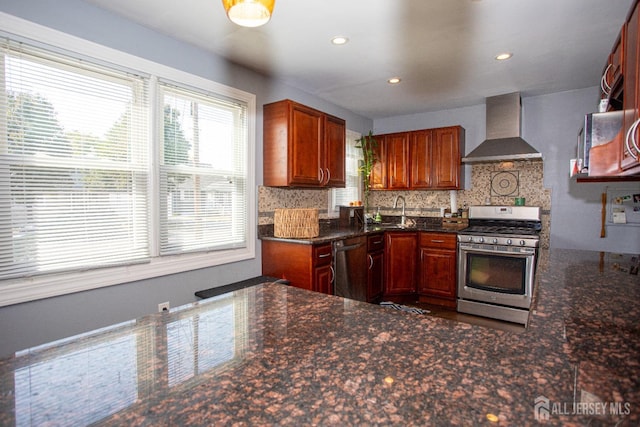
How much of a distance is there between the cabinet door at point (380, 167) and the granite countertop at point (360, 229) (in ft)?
1.89

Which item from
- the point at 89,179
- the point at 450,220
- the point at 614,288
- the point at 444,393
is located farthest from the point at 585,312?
the point at 450,220

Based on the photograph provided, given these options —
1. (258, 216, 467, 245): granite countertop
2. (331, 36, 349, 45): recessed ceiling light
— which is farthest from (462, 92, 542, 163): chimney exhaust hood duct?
(331, 36, 349, 45): recessed ceiling light

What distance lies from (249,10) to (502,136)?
12.6ft

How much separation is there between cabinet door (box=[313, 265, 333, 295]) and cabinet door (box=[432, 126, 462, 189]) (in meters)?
2.11

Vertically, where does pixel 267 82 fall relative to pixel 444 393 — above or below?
above

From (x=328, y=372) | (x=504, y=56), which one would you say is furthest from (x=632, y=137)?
(x=504, y=56)

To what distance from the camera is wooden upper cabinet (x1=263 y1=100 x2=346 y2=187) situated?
3.31 meters

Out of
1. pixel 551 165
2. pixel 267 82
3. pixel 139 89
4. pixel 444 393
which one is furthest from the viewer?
pixel 551 165

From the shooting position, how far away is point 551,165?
4.09 metres

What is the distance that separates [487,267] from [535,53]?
2.14 metres

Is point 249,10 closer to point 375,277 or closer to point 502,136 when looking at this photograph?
point 375,277

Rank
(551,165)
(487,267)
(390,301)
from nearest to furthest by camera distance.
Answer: (487,267), (551,165), (390,301)

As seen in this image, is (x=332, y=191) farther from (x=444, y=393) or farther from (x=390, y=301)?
(x=444, y=393)

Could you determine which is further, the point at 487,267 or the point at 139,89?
the point at 487,267
